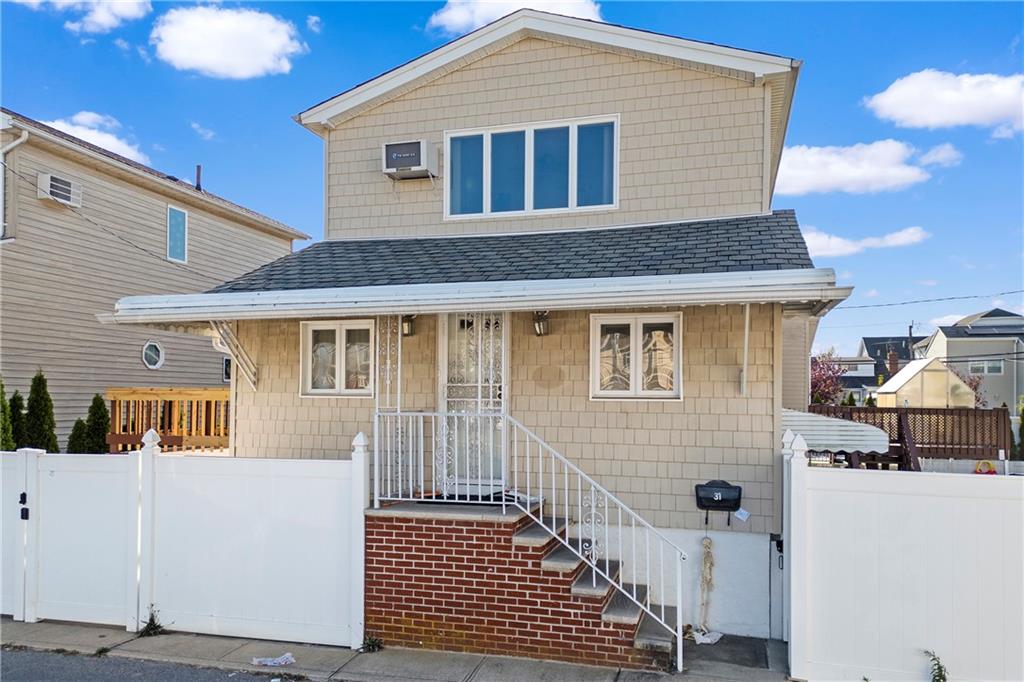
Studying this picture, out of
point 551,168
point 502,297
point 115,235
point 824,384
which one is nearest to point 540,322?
point 502,297

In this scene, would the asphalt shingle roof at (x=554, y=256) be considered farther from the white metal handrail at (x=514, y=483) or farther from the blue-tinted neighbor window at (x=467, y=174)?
the white metal handrail at (x=514, y=483)

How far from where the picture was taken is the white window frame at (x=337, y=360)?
7.41 meters

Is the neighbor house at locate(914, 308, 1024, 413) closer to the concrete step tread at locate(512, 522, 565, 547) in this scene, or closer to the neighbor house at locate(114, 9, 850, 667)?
the neighbor house at locate(114, 9, 850, 667)

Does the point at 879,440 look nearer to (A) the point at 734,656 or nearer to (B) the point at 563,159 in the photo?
(A) the point at 734,656

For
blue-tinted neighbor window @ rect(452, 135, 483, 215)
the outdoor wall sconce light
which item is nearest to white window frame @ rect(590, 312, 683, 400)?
the outdoor wall sconce light

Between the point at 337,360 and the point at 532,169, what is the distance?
3092 mm

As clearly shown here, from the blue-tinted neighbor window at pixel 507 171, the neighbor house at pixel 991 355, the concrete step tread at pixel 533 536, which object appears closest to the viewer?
the concrete step tread at pixel 533 536

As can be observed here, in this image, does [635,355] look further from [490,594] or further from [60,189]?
[60,189]

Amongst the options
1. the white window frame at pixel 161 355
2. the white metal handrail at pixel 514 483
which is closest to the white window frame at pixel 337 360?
the white metal handrail at pixel 514 483

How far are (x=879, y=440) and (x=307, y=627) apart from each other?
6675 mm

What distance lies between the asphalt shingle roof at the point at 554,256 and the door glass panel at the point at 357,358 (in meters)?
0.77

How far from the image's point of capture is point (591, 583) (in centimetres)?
561

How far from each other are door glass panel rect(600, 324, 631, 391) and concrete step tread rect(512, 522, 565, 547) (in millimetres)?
1621

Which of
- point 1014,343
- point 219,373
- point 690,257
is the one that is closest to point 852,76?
point 690,257
